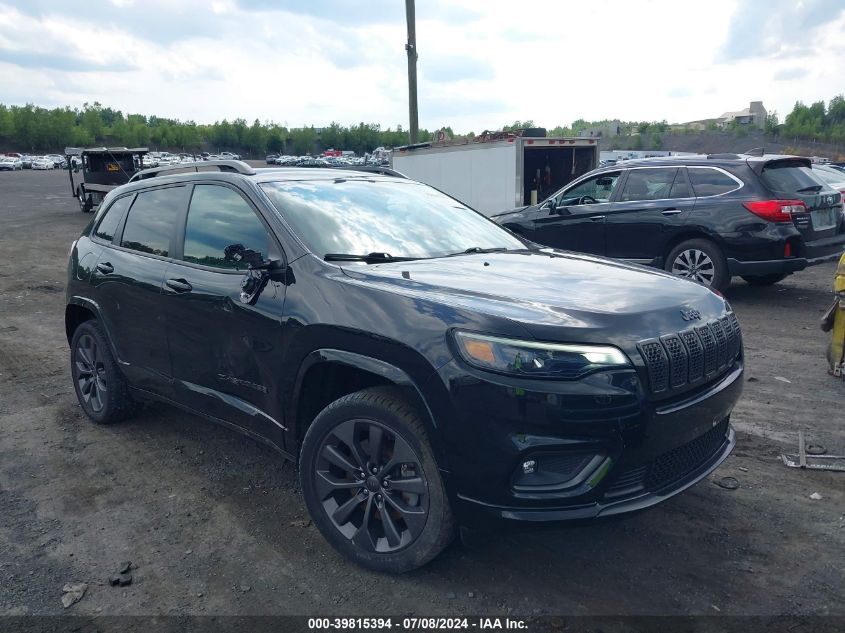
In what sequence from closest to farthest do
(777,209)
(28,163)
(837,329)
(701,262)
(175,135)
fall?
(837,329)
(777,209)
(701,262)
(28,163)
(175,135)

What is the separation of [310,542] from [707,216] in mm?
7136

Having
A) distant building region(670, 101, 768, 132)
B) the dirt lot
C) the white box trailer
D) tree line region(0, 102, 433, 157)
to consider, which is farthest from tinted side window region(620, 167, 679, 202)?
tree line region(0, 102, 433, 157)

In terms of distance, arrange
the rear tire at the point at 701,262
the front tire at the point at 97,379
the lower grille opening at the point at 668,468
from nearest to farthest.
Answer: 1. the lower grille opening at the point at 668,468
2. the front tire at the point at 97,379
3. the rear tire at the point at 701,262

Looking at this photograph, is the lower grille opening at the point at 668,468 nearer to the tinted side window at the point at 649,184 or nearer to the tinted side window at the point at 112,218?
the tinted side window at the point at 112,218

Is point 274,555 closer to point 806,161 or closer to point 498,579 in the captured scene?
point 498,579

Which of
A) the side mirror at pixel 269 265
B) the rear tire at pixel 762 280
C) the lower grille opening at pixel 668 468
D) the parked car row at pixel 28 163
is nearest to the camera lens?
the lower grille opening at pixel 668 468

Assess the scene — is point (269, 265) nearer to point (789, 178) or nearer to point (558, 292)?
point (558, 292)

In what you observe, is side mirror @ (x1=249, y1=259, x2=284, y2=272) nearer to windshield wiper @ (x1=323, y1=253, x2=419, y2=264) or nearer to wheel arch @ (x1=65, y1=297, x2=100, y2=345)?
windshield wiper @ (x1=323, y1=253, x2=419, y2=264)

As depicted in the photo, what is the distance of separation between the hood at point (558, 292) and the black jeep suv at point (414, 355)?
1 centimetres

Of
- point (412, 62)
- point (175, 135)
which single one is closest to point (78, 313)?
point (412, 62)

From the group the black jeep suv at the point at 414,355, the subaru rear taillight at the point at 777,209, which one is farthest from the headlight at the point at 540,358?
the subaru rear taillight at the point at 777,209

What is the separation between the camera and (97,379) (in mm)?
5078

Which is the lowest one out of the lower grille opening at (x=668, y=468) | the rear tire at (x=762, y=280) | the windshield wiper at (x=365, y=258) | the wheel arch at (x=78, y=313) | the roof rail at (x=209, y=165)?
the rear tire at (x=762, y=280)

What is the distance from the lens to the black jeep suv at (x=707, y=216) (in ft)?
27.5
